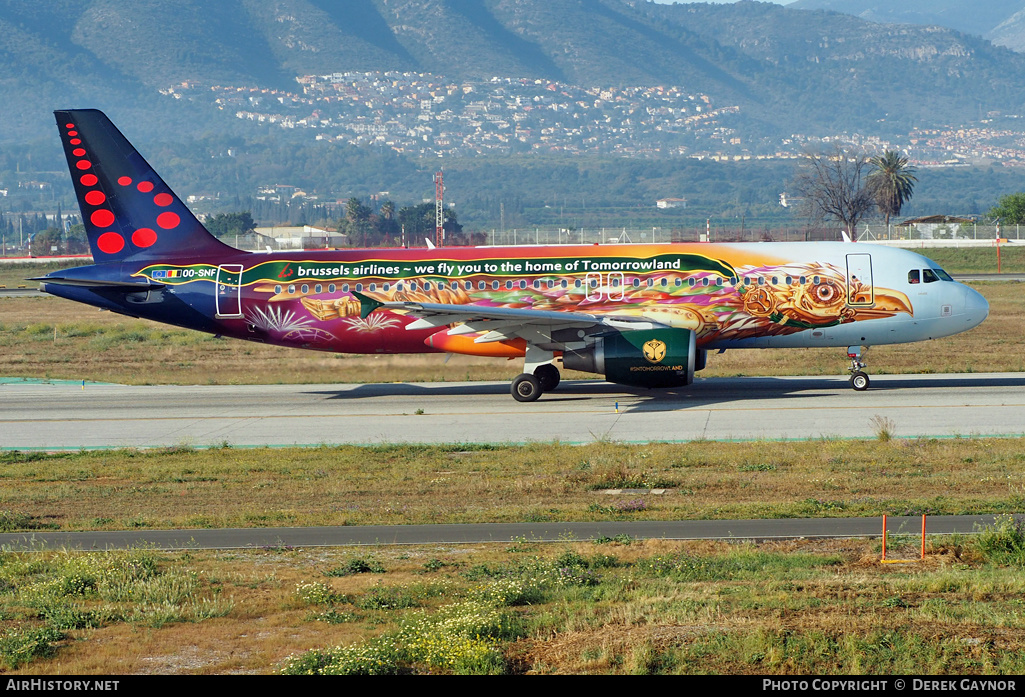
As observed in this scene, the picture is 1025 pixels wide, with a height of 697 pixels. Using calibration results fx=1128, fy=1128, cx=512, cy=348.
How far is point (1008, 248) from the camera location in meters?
106

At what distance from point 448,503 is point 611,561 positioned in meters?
5.87

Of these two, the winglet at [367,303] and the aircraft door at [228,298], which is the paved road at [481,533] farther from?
the aircraft door at [228,298]

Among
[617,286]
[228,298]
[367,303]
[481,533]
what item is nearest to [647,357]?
[617,286]

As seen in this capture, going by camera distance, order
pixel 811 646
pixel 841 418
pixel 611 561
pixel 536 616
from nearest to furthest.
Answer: pixel 811 646, pixel 536 616, pixel 611 561, pixel 841 418

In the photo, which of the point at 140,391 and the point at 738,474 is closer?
the point at 738,474

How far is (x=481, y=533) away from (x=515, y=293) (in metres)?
16.6

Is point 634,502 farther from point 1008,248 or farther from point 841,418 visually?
point 1008,248

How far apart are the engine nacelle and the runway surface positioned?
983 mm

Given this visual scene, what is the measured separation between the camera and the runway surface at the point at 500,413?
1125 inches

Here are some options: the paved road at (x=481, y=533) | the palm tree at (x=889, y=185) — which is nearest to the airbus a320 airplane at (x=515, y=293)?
the paved road at (x=481, y=533)

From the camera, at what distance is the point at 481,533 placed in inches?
720

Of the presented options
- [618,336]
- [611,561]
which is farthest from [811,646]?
[618,336]

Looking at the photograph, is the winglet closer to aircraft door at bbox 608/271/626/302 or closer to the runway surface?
the runway surface

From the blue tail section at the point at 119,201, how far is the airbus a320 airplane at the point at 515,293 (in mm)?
45
